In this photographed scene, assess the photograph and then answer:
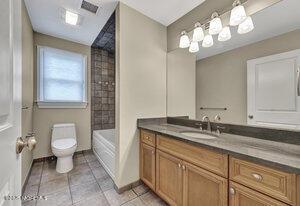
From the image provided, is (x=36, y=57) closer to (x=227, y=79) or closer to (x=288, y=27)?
(x=227, y=79)

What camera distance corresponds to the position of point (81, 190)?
1.81m

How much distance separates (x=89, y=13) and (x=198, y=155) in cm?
224

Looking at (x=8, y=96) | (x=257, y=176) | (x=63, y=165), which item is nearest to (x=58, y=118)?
(x=63, y=165)

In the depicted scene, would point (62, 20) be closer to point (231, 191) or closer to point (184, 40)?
point (184, 40)

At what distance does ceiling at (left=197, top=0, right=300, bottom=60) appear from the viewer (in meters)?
1.12

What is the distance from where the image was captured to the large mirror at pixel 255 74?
114cm

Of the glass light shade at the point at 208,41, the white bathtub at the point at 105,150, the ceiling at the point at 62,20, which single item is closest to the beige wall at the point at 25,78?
the ceiling at the point at 62,20

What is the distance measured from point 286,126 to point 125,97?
5.17 feet

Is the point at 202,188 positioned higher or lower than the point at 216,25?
lower

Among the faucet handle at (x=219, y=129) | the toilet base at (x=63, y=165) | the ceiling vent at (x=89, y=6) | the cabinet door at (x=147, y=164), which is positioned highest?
the ceiling vent at (x=89, y=6)

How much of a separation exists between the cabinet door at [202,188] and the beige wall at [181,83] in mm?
844

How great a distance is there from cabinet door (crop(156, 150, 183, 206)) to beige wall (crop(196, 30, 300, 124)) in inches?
27.8

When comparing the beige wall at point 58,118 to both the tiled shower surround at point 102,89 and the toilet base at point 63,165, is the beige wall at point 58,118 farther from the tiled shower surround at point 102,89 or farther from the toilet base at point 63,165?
the toilet base at point 63,165

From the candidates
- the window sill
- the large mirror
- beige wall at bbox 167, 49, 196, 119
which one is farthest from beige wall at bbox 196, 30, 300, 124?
the window sill
